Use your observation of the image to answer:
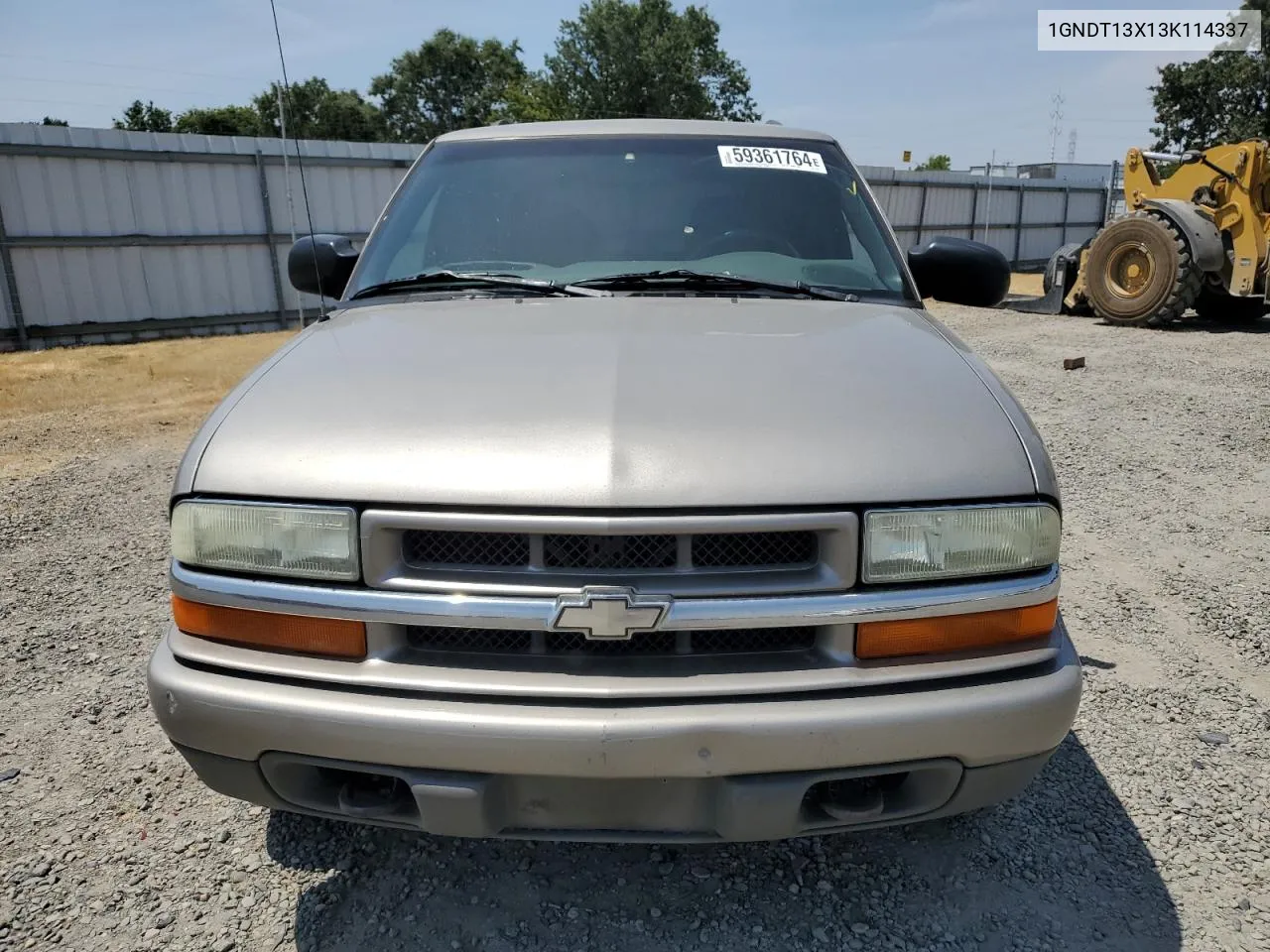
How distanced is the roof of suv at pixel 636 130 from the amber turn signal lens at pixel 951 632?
6.68ft

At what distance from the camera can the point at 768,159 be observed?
2.96 m

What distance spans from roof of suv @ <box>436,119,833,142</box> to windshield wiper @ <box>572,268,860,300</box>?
766 millimetres

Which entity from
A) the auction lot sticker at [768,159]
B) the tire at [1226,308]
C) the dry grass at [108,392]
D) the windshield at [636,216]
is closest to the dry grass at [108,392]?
the dry grass at [108,392]

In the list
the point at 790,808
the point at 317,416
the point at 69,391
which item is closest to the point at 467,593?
the point at 317,416

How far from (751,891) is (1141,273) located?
463 inches

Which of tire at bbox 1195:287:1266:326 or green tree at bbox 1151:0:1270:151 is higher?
green tree at bbox 1151:0:1270:151

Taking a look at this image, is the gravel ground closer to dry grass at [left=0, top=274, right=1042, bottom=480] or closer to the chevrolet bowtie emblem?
the chevrolet bowtie emblem

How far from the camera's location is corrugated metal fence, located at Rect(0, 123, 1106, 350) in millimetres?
10969

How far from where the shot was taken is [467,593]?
62.4 inches

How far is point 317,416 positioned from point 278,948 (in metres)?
1.19

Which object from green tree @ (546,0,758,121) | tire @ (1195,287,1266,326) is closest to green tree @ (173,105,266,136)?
green tree @ (546,0,758,121)

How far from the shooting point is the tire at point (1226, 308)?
1124cm

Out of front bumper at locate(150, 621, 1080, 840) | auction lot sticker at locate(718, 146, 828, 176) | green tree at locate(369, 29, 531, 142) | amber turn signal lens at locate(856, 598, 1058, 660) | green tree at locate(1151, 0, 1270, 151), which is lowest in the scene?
front bumper at locate(150, 621, 1080, 840)

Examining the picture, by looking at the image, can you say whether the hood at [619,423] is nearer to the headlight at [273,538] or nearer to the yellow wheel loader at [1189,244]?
the headlight at [273,538]
